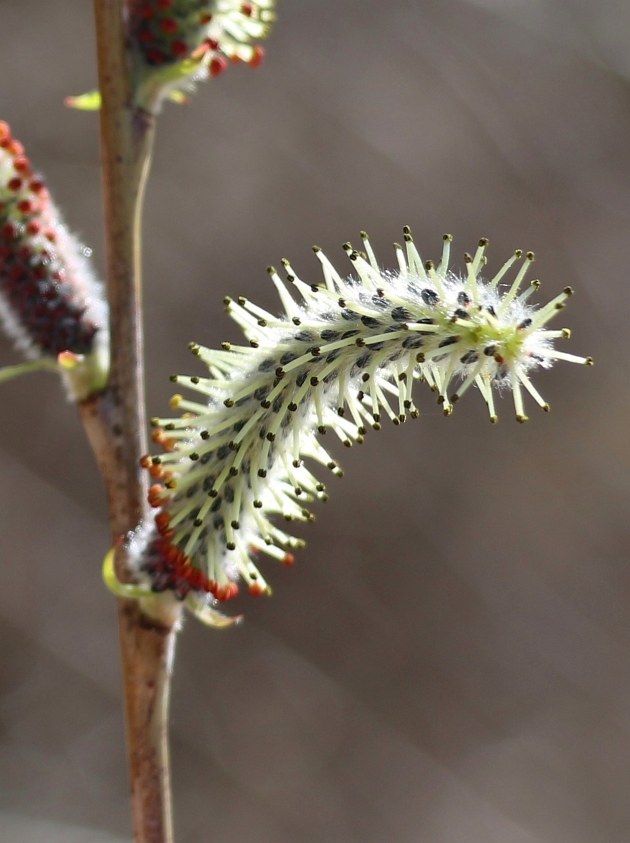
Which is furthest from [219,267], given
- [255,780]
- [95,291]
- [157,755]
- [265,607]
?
[157,755]

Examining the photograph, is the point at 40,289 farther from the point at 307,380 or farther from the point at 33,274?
the point at 307,380

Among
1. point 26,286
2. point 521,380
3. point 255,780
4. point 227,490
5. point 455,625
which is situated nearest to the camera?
point 521,380

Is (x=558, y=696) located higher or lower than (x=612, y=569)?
lower

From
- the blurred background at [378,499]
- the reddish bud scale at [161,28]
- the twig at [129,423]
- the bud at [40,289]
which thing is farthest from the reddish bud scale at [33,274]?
the blurred background at [378,499]

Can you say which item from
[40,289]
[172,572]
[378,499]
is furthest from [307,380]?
[378,499]

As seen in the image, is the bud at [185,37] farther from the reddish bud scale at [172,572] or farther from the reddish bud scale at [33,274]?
the reddish bud scale at [172,572]

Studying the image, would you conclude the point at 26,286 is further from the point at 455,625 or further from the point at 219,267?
the point at 455,625

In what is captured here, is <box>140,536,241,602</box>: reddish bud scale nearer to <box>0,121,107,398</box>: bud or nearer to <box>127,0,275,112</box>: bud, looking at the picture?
<box>0,121,107,398</box>: bud
